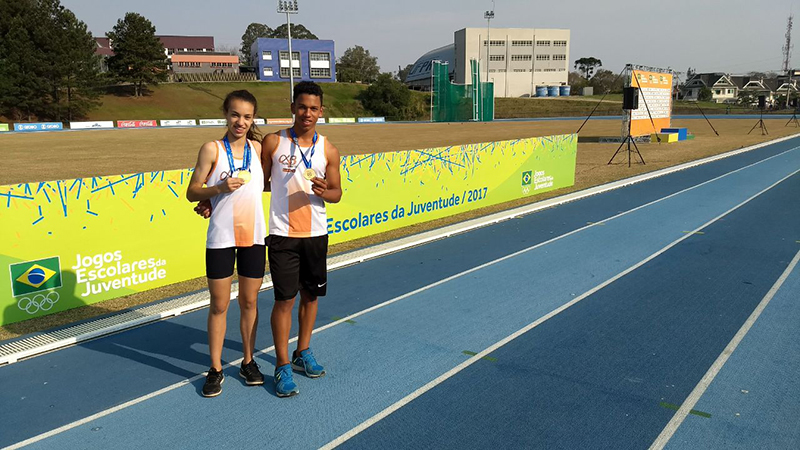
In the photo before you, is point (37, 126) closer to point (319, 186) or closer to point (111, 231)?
point (111, 231)

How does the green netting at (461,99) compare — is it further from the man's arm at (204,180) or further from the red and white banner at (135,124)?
the man's arm at (204,180)

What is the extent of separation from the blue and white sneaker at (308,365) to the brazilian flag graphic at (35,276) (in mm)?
3218

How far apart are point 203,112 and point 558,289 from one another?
71.6 meters

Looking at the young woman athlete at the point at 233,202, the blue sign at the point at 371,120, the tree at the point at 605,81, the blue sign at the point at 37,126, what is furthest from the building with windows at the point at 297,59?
the young woman athlete at the point at 233,202

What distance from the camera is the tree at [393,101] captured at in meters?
77.8

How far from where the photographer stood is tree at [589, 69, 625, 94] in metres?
123

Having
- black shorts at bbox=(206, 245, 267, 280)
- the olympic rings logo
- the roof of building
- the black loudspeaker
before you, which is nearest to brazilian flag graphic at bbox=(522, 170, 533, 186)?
the olympic rings logo

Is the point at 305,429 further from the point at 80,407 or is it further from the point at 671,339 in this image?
the point at 671,339

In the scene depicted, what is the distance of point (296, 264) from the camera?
3.89 m

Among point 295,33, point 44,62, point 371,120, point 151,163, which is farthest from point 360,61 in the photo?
point 151,163

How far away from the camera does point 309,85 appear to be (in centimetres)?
375

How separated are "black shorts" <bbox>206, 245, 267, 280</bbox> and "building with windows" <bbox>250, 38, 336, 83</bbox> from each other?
90.6 m

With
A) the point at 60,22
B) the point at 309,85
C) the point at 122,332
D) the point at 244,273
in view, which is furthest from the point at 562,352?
the point at 60,22

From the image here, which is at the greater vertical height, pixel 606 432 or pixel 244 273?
pixel 244 273
